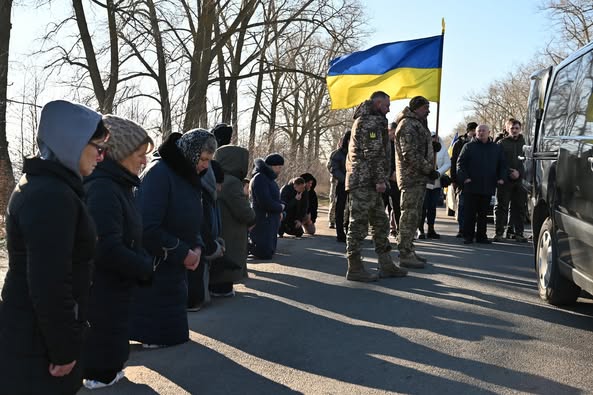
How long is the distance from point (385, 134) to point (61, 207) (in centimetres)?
586

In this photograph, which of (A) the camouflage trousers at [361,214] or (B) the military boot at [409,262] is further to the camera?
Result: (B) the military boot at [409,262]

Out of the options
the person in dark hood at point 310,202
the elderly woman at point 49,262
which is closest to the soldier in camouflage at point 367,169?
the person in dark hood at point 310,202

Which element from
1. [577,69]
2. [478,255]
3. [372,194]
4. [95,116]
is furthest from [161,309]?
[478,255]

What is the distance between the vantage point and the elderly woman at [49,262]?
2.79m

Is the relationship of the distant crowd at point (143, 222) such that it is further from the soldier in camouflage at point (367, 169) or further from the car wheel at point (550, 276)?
the car wheel at point (550, 276)

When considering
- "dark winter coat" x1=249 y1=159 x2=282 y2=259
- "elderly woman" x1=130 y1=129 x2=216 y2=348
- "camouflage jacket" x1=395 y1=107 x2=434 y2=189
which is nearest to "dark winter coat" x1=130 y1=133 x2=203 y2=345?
"elderly woman" x1=130 y1=129 x2=216 y2=348

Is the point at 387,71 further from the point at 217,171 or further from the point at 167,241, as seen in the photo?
the point at 167,241

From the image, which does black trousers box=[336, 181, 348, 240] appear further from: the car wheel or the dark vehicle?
the car wheel

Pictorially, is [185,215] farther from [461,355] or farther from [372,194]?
[372,194]

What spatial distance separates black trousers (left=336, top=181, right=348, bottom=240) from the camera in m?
12.5

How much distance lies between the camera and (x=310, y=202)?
572 inches

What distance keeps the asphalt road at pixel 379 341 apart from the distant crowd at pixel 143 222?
0.36 meters

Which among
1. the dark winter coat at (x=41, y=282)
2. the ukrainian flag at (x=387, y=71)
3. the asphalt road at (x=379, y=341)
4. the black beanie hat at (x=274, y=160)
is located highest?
the ukrainian flag at (x=387, y=71)

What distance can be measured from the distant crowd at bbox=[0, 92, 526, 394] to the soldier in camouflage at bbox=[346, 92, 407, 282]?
0.05 ft
